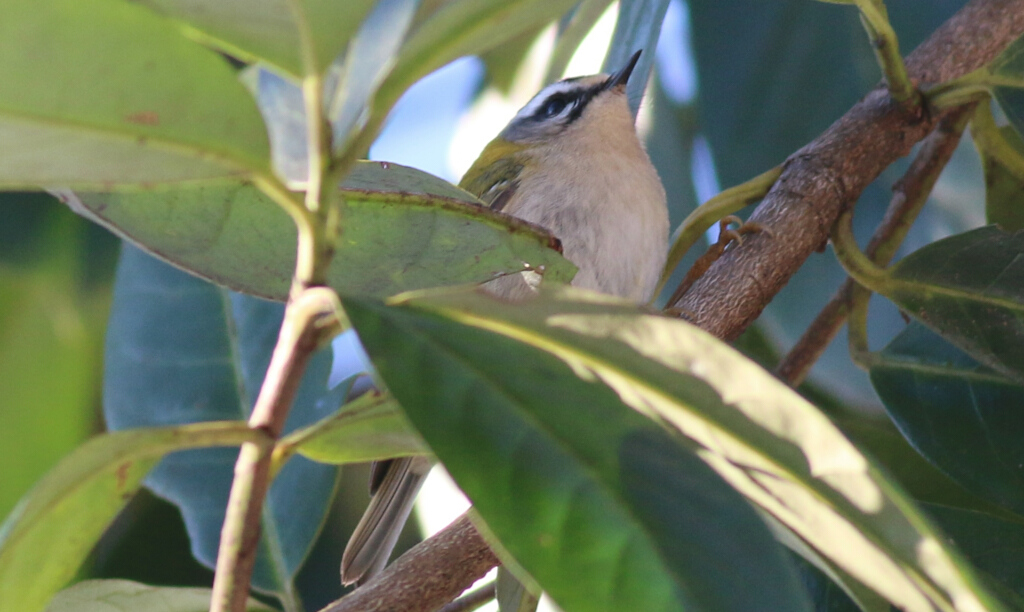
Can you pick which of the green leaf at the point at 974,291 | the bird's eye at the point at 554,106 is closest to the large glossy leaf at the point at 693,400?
the green leaf at the point at 974,291

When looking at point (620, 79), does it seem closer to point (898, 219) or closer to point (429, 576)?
point (898, 219)

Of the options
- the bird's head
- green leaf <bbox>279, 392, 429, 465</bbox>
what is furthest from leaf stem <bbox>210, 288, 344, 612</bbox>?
the bird's head

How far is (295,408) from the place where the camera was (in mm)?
1381

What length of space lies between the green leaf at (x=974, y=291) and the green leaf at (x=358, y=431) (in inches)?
24.2

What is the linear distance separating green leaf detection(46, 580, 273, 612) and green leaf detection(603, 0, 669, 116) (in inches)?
32.2

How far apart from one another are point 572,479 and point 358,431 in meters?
0.20

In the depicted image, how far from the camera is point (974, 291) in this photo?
3.32ft

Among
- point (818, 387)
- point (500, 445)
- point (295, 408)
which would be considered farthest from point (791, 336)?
point (500, 445)

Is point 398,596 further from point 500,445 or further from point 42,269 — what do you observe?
point 42,269

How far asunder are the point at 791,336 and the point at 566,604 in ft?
4.25

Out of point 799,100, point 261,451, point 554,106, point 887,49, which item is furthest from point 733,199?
point 554,106

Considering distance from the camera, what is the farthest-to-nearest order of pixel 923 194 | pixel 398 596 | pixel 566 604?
pixel 923 194 → pixel 398 596 → pixel 566 604

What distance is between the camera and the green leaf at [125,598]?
902 mm

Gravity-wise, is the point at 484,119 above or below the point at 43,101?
above
